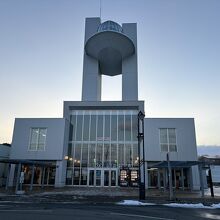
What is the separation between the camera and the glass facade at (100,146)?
29.2 meters

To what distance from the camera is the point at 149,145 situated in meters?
28.6

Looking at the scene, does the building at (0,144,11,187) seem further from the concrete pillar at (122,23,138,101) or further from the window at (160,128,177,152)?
the window at (160,128,177,152)

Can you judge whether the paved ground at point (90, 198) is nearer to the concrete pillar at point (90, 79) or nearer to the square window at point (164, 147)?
the square window at point (164, 147)

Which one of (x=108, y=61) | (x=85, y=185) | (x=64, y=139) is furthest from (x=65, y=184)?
(x=108, y=61)

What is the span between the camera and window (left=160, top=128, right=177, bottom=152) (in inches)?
1126

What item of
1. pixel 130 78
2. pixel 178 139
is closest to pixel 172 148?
pixel 178 139

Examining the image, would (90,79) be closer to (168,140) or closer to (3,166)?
(168,140)

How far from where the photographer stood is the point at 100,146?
30.3 metres

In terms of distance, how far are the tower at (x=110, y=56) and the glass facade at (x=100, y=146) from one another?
Result: 19.1 ft

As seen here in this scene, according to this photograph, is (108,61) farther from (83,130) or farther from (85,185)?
(85,185)

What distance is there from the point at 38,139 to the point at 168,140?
16298mm

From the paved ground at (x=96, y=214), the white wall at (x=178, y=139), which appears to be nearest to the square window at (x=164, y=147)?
the white wall at (x=178, y=139)

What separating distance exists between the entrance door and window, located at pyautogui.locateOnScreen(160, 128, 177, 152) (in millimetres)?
6804

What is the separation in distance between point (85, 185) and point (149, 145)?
30.5 ft
